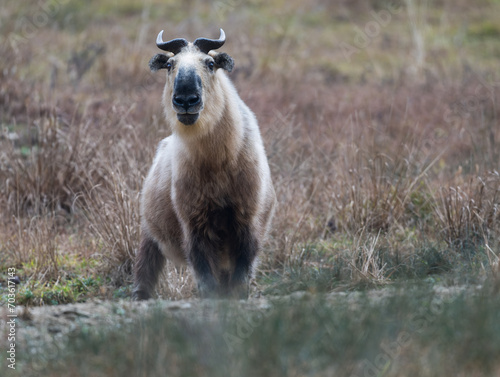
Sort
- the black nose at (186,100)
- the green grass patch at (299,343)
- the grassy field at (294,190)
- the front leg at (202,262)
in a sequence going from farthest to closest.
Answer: the front leg at (202,262) → the black nose at (186,100) → the grassy field at (294,190) → the green grass patch at (299,343)

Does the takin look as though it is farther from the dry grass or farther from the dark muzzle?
the dry grass

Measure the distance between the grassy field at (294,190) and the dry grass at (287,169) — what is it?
0.03 metres

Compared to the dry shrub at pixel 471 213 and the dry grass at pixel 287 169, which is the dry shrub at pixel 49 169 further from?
the dry shrub at pixel 471 213

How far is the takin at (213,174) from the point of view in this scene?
4.92 m

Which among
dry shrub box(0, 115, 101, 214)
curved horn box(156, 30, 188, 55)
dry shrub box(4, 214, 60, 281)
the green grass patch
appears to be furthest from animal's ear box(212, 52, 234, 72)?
dry shrub box(0, 115, 101, 214)

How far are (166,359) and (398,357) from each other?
102 cm

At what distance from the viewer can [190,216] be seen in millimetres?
4969

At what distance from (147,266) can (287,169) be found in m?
2.35

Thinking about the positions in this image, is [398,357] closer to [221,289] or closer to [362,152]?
[221,289]

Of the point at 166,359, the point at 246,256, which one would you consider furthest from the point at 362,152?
the point at 166,359

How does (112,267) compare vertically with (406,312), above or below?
below

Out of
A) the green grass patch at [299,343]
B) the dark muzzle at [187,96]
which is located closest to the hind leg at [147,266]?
the dark muzzle at [187,96]

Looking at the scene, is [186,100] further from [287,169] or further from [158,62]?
[287,169]

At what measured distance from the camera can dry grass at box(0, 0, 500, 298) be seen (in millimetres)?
6137
